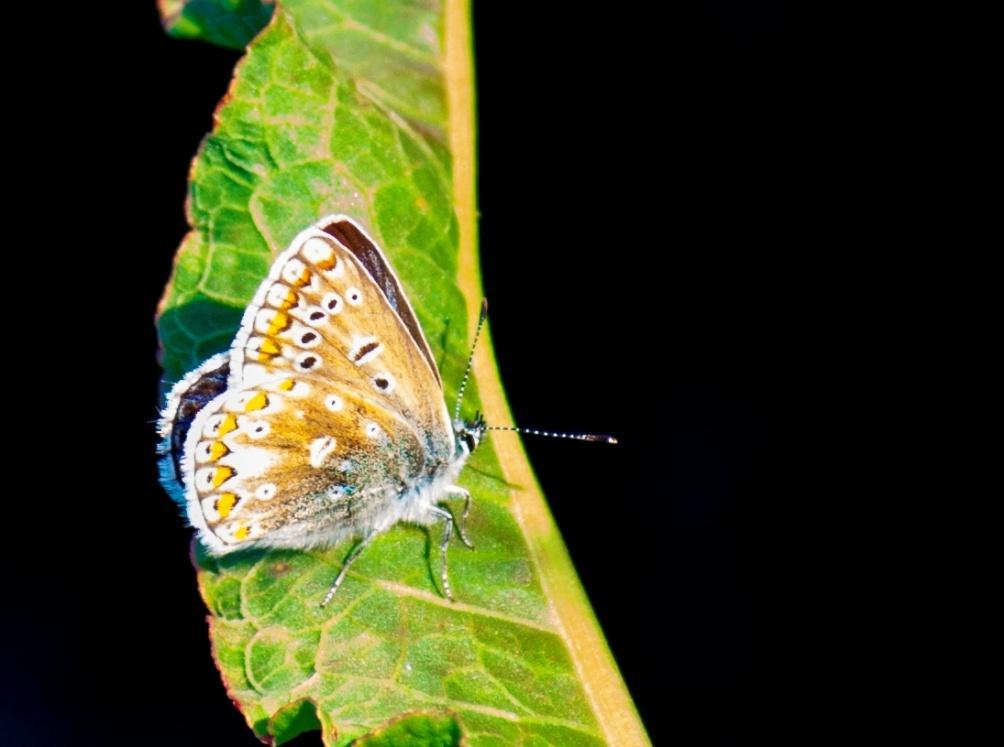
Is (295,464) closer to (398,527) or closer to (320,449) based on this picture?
(320,449)

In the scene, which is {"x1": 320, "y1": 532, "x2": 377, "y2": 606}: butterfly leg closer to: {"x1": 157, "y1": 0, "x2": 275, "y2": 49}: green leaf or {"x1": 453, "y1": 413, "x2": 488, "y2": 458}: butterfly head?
{"x1": 453, "y1": 413, "x2": 488, "y2": 458}: butterfly head

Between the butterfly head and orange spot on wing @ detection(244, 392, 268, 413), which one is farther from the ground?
orange spot on wing @ detection(244, 392, 268, 413)

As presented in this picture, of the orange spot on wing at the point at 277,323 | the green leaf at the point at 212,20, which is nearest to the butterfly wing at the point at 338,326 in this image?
the orange spot on wing at the point at 277,323

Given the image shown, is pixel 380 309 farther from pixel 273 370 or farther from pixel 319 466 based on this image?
pixel 319 466

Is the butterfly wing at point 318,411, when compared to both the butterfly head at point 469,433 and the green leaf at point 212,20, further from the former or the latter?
the green leaf at point 212,20

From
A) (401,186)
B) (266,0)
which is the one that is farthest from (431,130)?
(266,0)

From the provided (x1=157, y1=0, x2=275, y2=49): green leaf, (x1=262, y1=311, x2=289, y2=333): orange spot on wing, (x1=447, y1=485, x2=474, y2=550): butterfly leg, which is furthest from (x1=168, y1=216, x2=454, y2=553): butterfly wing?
(x1=157, y1=0, x2=275, y2=49): green leaf
